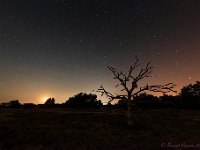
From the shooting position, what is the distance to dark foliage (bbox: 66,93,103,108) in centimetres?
8000

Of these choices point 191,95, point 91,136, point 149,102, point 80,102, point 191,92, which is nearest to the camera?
point 91,136

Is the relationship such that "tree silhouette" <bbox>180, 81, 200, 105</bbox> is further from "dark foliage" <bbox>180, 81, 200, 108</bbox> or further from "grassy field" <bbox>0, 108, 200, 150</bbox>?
"grassy field" <bbox>0, 108, 200, 150</bbox>

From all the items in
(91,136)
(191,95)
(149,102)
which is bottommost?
(91,136)

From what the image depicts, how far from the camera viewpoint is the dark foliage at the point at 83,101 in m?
80.0

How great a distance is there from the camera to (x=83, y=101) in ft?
270

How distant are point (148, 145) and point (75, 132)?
1028cm

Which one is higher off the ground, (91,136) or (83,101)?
(83,101)

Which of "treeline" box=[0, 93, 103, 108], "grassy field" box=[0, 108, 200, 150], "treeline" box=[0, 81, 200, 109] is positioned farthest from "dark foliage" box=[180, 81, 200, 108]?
"grassy field" box=[0, 108, 200, 150]

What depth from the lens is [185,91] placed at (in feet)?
292

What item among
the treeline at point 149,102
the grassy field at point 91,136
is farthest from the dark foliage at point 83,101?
the grassy field at point 91,136

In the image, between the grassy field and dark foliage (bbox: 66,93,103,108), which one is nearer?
the grassy field

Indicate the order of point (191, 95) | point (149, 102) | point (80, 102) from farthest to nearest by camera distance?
point (191, 95) < point (80, 102) < point (149, 102)

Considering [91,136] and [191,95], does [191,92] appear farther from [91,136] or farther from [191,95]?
[91,136]

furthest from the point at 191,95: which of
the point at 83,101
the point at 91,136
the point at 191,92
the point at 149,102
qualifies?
the point at 91,136
